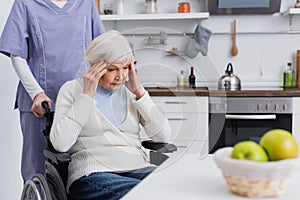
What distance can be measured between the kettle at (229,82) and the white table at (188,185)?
219cm

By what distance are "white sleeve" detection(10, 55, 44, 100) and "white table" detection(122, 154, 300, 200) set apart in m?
0.93

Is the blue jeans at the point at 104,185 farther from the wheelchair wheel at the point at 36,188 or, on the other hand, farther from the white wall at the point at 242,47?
the white wall at the point at 242,47

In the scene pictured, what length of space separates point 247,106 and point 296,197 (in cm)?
236

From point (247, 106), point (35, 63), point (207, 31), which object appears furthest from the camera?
point (207, 31)

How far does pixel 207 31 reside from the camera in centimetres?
411

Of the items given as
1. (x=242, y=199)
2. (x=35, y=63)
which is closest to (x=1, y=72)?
(x=35, y=63)

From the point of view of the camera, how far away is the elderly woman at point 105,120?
2100 mm

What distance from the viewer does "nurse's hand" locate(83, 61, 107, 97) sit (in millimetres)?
2104

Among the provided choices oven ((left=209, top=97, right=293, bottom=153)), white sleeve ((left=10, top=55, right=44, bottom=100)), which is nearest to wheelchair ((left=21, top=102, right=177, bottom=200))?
white sleeve ((left=10, top=55, right=44, bottom=100))

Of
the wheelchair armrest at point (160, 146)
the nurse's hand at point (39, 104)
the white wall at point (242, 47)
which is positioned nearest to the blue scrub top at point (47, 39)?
the nurse's hand at point (39, 104)

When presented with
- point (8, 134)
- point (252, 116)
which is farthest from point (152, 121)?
point (252, 116)

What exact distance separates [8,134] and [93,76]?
1443 mm

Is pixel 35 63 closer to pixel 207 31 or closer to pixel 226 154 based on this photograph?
pixel 226 154

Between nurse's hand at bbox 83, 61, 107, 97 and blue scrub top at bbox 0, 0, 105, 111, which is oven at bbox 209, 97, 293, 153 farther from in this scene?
nurse's hand at bbox 83, 61, 107, 97
